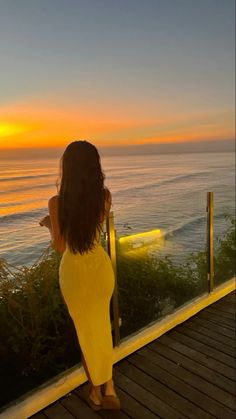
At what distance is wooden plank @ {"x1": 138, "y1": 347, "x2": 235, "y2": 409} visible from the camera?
209 cm

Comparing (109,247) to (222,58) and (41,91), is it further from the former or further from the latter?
(222,58)

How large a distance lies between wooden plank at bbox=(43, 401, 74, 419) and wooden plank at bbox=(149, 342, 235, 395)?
0.84 meters

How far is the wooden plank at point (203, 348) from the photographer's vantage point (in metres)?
2.47

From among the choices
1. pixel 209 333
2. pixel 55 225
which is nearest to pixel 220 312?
pixel 209 333

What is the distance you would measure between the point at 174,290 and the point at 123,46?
2838mm

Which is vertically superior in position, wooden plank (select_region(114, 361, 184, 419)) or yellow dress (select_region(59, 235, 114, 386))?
yellow dress (select_region(59, 235, 114, 386))

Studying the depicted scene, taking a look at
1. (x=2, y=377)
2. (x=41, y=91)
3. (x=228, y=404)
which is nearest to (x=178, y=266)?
(x=228, y=404)

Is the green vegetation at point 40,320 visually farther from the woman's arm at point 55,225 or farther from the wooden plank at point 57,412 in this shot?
the woman's arm at point 55,225

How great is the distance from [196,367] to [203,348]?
0.25 meters

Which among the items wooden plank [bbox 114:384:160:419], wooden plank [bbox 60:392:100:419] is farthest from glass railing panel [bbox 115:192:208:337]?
wooden plank [bbox 60:392:100:419]

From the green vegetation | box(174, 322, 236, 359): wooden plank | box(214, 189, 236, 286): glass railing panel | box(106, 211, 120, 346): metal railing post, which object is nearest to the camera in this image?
the green vegetation

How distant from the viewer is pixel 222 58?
18.7 ft

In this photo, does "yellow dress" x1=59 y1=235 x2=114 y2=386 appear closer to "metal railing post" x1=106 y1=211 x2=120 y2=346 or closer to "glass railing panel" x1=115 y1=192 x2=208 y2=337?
"metal railing post" x1=106 y1=211 x2=120 y2=346

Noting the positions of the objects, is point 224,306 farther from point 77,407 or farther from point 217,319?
point 77,407
